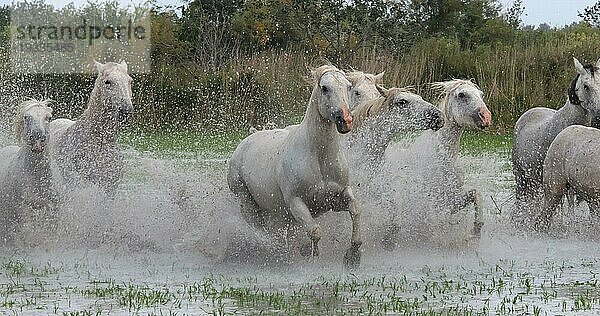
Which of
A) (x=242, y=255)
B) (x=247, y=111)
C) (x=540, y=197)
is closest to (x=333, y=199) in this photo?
(x=242, y=255)

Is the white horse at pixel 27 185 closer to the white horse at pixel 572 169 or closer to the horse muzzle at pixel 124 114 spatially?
the horse muzzle at pixel 124 114

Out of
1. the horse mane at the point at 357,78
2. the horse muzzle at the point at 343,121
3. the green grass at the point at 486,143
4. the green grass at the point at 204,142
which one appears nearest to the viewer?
the horse muzzle at the point at 343,121

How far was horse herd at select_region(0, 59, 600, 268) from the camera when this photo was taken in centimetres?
925

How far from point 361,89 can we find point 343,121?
240 cm

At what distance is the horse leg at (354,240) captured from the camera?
9.10 metres

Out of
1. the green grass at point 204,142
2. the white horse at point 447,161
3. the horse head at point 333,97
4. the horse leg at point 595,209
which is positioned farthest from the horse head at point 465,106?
the green grass at point 204,142

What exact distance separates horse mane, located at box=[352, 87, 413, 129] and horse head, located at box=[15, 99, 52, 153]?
107 inches

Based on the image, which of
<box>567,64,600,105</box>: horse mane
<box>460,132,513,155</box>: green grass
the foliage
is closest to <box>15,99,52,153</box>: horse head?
<box>567,64,600,105</box>: horse mane

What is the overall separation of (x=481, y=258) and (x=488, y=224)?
7.03 feet

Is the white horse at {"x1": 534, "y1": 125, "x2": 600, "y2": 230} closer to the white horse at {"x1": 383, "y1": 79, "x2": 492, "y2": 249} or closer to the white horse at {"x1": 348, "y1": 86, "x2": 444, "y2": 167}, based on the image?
the white horse at {"x1": 383, "y1": 79, "x2": 492, "y2": 249}

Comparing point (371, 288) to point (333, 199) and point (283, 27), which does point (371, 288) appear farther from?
point (283, 27)

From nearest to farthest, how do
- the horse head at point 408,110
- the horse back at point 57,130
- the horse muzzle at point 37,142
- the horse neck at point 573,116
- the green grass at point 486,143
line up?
the horse muzzle at point 37,142 → the horse head at point 408,110 → the horse back at point 57,130 → the horse neck at point 573,116 → the green grass at point 486,143

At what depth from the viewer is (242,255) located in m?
10.0

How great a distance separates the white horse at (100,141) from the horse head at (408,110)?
2422 mm
